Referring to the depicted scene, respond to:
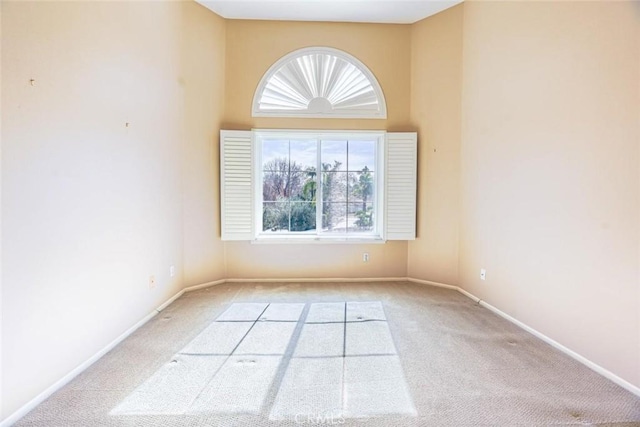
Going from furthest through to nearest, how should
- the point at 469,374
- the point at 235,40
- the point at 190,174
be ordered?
the point at 235,40, the point at 190,174, the point at 469,374

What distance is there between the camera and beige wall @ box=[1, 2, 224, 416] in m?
1.58

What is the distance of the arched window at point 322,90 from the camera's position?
12.3 feet

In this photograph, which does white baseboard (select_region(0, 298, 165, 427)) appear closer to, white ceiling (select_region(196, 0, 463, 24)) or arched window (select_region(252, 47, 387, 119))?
arched window (select_region(252, 47, 387, 119))

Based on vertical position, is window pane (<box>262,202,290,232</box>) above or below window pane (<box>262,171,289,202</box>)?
below

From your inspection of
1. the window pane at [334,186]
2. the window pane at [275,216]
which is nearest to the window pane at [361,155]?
the window pane at [334,186]

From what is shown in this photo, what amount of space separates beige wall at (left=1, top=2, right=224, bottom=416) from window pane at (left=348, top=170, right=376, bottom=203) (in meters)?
1.94

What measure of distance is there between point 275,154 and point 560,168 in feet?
9.54

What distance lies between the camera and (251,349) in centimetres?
226

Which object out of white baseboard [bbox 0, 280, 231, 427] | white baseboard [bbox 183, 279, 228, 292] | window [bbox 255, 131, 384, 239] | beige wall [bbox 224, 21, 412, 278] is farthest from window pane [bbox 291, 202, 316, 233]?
white baseboard [bbox 0, 280, 231, 427]

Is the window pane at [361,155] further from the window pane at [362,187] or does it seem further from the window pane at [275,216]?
the window pane at [275,216]

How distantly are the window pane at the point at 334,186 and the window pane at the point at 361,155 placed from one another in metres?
0.18

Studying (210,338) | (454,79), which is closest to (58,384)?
(210,338)

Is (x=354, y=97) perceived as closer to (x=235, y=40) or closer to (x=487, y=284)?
(x=235, y=40)

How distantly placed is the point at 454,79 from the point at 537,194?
1.71 meters
